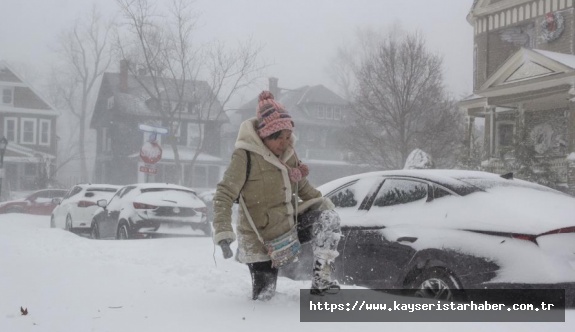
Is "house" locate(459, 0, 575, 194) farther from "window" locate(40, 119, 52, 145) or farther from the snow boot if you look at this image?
"window" locate(40, 119, 52, 145)

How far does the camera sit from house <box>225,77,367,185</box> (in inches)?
2121

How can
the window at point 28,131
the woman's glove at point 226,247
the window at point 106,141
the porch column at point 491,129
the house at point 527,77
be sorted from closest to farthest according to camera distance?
the woman's glove at point 226,247 → the house at point 527,77 → the porch column at point 491,129 → the window at point 28,131 → the window at point 106,141

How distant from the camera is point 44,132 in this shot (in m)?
47.9

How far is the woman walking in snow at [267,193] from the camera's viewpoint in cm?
422

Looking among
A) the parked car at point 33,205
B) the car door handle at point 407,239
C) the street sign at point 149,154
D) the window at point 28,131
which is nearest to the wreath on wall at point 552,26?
the street sign at point 149,154

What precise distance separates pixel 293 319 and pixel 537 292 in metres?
1.75

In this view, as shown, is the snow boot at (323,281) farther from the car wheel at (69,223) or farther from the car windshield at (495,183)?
the car wheel at (69,223)

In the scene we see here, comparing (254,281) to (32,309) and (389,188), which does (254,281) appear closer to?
(32,309)

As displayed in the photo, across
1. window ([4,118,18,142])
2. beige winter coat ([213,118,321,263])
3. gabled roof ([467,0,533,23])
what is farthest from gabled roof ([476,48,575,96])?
window ([4,118,18,142])

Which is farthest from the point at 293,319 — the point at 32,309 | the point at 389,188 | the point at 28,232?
the point at 28,232

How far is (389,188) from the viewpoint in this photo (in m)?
5.76

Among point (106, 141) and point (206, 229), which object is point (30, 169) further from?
point (206, 229)

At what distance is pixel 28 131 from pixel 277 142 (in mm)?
47038

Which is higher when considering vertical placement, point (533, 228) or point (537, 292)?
point (533, 228)
